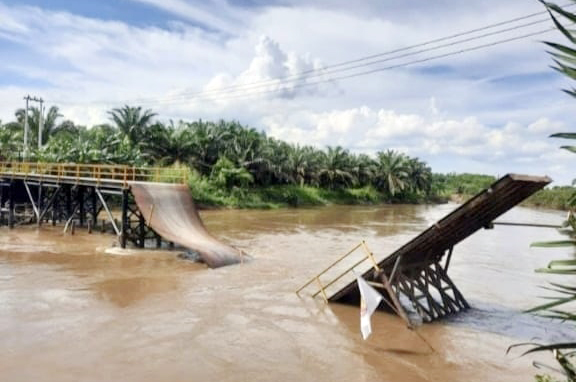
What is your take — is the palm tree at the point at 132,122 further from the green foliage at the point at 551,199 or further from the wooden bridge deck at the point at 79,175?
the green foliage at the point at 551,199

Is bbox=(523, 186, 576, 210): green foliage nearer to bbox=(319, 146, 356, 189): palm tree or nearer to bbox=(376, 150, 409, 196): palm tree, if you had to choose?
bbox=(376, 150, 409, 196): palm tree

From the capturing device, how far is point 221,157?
1828 inches

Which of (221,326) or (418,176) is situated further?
(418,176)

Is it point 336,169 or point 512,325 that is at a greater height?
point 336,169

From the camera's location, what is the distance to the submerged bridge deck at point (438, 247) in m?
9.73

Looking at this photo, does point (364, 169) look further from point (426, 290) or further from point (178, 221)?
point (426, 290)

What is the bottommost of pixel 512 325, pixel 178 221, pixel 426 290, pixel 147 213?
pixel 512 325

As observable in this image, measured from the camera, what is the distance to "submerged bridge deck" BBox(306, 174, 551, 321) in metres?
9.73

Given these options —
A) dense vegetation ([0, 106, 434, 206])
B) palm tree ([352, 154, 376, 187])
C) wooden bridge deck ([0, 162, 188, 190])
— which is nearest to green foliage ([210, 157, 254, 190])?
dense vegetation ([0, 106, 434, 206])

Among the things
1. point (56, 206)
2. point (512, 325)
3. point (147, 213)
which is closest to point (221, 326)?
point (512, 325)

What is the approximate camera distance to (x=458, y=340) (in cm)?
1106

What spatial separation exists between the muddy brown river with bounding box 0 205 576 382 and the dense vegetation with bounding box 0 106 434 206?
17.3m

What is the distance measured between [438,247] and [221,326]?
5483 mm

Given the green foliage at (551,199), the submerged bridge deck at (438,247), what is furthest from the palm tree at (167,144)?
Result: the green foliage at (551,199)
